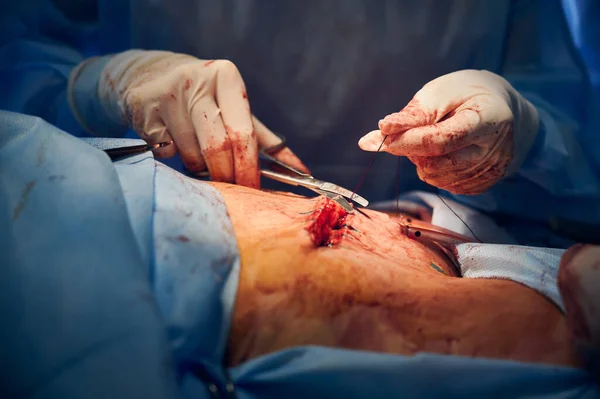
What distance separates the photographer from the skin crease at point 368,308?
0.76 m

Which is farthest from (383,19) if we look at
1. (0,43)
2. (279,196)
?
(0,43)

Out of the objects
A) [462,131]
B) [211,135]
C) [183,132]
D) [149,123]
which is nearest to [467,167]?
[462,131]

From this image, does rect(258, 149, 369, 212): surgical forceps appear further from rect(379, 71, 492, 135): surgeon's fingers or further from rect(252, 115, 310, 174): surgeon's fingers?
rect(379, 71, 492, 135): surgeon's fingers

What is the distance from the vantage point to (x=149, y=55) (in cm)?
162

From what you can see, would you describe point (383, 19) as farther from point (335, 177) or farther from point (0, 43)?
point (0, 43)

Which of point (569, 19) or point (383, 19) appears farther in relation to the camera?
point (383, 19)

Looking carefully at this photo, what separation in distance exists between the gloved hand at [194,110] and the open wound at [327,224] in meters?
0.41

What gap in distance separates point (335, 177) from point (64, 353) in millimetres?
1649

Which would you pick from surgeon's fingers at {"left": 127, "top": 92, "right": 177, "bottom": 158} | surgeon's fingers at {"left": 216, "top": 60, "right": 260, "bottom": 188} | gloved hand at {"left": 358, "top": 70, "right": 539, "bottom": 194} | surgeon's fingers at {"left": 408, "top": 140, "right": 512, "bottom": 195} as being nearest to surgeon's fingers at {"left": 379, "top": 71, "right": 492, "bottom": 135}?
gloved hand at {"left": 358, "top": 70, "right": 539, "bottom": 194}

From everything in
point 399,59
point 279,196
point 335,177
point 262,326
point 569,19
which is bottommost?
point 335,177

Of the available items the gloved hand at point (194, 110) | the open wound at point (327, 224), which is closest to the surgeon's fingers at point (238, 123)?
the gloved hand at point (194, 110)

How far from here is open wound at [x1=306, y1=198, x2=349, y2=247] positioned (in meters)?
1.00

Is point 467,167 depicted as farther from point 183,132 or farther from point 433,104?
point 183,132

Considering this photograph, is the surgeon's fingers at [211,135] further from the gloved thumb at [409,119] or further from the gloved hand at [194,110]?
the gloved thumb at [409,119]
